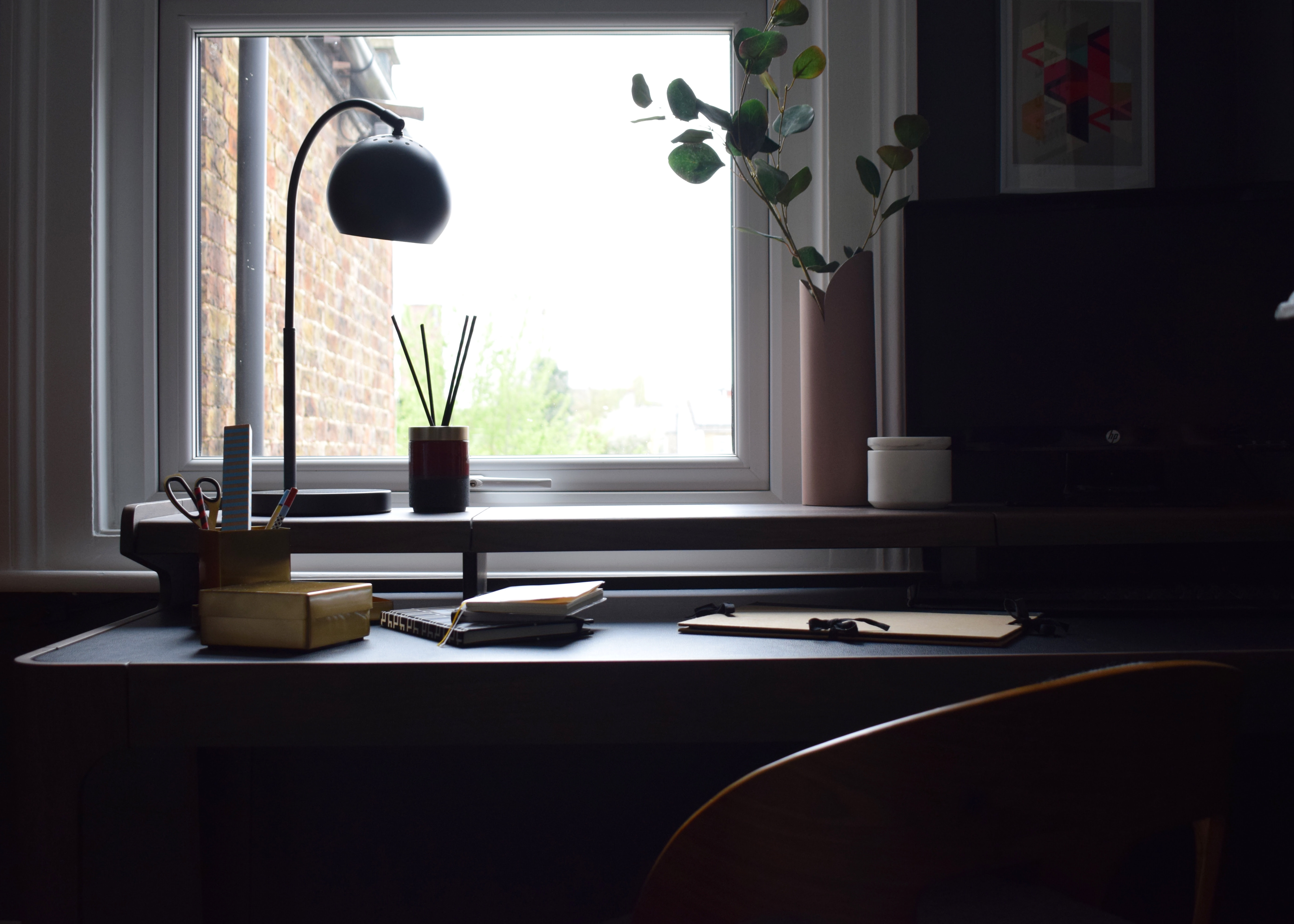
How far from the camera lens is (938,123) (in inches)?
58.2

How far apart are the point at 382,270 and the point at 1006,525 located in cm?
129

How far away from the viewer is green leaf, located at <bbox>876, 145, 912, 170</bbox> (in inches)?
48.6

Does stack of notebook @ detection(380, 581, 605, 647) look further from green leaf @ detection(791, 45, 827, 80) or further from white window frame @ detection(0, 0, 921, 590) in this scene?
green leaf @ detection(791, 45, 827, 80)

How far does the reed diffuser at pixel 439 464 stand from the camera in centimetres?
123

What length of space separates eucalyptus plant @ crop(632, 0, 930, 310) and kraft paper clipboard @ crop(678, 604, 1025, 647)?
50 cm

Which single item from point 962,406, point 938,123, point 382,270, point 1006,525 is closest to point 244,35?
point 382,270

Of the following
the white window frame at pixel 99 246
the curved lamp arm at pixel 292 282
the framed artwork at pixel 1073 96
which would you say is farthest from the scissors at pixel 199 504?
the framed artwork at pixel 1073 96

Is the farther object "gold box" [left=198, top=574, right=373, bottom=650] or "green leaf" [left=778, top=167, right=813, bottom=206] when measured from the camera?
"green leaf" [left=778, top=167, right=813, bottom=206]

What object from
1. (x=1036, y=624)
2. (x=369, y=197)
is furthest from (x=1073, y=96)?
(x=369, y=197)

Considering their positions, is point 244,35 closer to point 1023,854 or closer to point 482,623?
point 482,623

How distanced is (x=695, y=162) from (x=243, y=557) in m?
0.89

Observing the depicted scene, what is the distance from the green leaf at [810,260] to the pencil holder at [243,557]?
860mm

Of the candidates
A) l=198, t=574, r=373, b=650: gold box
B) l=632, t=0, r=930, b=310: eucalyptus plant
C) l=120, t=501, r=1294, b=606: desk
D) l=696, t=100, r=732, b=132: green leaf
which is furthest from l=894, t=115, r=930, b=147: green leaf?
l=198, t=574, r=373, b=650: gold box

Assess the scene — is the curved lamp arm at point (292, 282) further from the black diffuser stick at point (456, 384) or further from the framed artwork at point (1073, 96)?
the framed artwork at point (1073, 96)
